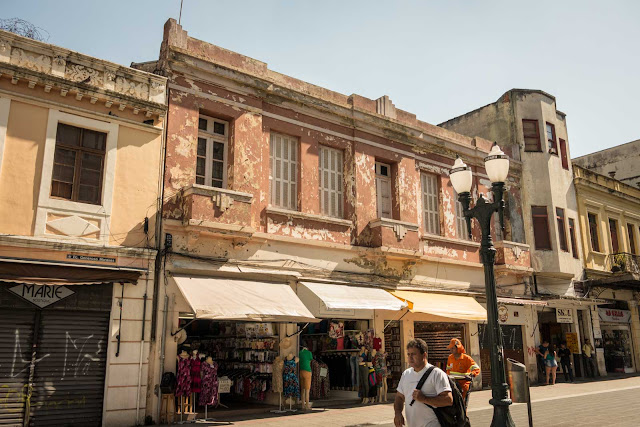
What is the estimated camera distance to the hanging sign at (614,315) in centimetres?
2319

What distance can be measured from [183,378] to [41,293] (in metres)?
3.25

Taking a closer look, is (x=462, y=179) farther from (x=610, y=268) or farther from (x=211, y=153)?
(x=610, y=268)

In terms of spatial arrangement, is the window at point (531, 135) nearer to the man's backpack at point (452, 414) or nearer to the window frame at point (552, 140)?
the window frame at point (552, 140)

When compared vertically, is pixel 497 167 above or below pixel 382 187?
below

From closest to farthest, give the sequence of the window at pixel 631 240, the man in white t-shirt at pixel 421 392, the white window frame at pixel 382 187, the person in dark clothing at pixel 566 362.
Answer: the man in white t-shirt at pixel 421 392, the white window frame at pixel 382 187, the person in dark clothing at pixel 566 362, the window at pixel 631 240

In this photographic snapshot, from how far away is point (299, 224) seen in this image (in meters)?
14.2

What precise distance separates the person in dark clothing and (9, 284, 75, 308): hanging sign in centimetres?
1774

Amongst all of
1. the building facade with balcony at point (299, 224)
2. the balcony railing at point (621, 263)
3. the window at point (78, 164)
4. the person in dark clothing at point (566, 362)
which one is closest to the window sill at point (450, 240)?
the building facade with balcony at point (299, 224)

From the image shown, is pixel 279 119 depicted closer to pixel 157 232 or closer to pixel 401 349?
pixel 157 232

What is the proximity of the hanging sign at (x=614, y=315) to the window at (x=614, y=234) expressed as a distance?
2.74m

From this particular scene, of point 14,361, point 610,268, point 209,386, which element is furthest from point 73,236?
point 610,268

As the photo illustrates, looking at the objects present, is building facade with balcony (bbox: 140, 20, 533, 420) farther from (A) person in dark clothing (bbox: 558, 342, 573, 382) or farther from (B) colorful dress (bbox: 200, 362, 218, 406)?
(A) person in dark clothing (bbox: 558, 342, 573, 382)

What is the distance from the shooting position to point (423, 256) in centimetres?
1662

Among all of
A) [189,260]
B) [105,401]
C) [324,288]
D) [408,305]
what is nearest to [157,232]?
[189,260]
